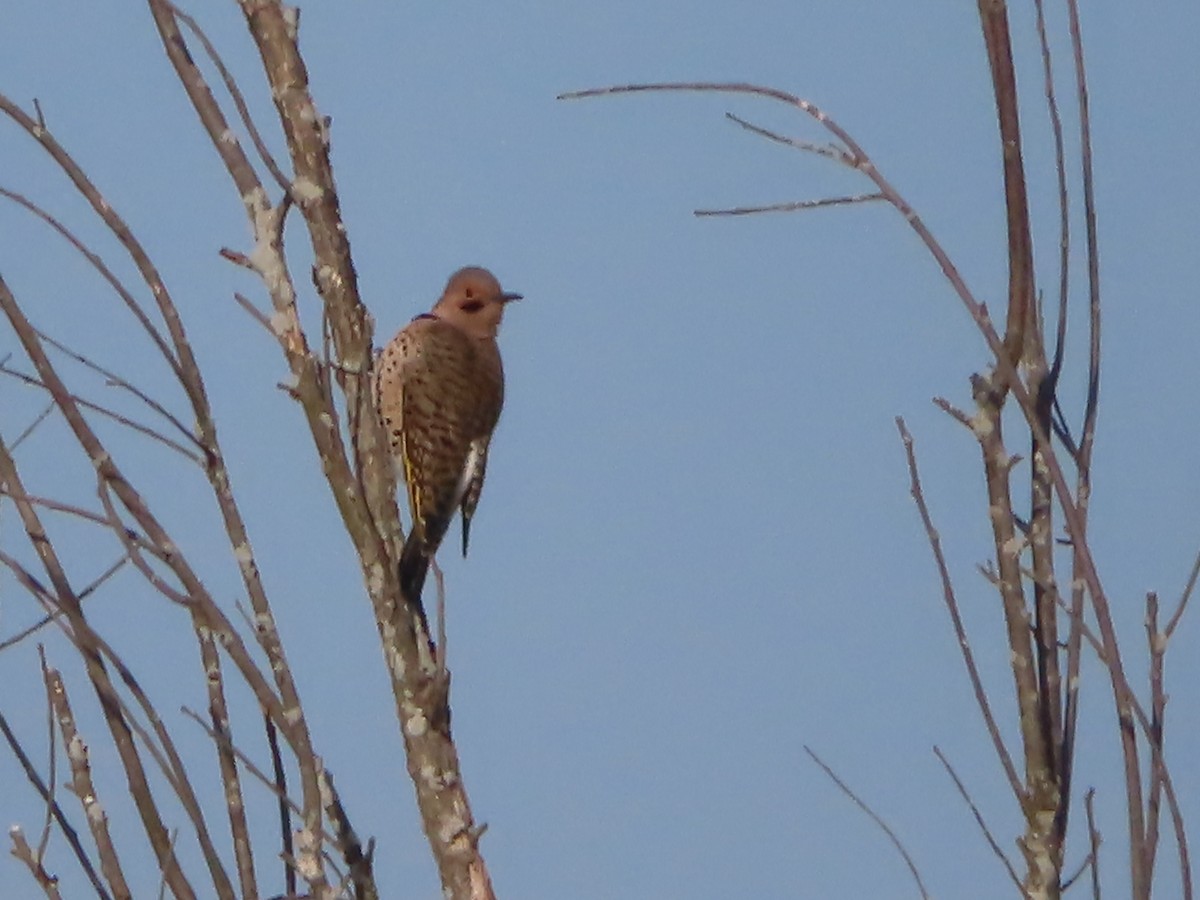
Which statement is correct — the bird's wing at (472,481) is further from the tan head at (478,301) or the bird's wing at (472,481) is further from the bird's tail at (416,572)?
the bird's tail at (416,572)

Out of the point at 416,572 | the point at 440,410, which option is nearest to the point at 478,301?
the point at 440,410

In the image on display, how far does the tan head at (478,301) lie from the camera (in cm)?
668

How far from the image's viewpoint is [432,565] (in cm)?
280

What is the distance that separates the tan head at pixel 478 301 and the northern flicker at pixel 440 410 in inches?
1.9

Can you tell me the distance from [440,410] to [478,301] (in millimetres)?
651

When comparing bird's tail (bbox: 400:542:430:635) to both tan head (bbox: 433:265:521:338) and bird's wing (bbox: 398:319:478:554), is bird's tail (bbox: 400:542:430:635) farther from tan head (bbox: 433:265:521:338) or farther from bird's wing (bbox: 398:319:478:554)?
tan head (bbox: 433:265:521:338)

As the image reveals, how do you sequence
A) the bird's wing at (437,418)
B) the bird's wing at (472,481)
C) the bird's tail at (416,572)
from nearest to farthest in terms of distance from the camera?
the bird's tail at (416,572) < the bird's wing at (437,418) < the bird's wing at (472,481)

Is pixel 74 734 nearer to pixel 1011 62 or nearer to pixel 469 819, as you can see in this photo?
pixel 469 819

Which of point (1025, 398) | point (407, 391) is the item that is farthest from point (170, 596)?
point (407, 391)

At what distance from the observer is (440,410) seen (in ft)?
20.4

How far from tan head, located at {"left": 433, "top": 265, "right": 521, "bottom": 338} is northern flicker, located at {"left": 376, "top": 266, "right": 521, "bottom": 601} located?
1.9 inches

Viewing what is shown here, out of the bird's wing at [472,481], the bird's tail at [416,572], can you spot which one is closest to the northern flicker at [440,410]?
the bird's wing at [472,481]

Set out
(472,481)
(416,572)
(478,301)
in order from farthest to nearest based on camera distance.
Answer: (478,301), (472,481), (416,572)

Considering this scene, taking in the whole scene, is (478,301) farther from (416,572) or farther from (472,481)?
(416,572)
